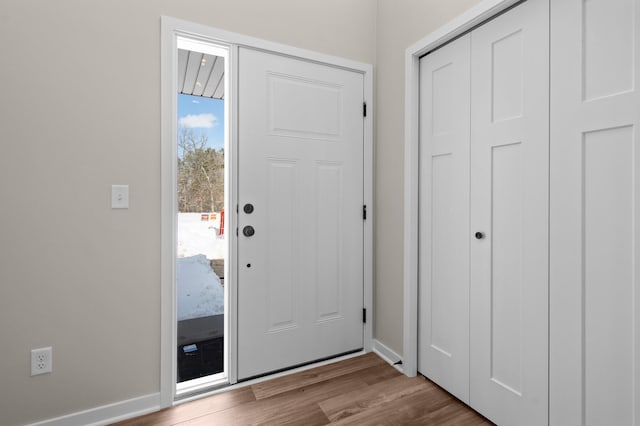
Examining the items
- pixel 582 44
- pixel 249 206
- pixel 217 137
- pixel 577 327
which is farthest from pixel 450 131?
pixel 217 137

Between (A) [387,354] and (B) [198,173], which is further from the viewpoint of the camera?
(B) [198,173]

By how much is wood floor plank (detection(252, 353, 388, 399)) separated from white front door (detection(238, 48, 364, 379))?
3.6 inches

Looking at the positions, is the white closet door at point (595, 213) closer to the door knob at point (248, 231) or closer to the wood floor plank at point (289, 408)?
the wood floor plank at point (289, 408)

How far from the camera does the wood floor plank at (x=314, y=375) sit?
192cm

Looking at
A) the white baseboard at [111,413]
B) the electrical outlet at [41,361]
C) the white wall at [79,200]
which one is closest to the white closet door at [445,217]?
the white wall at [79,200]

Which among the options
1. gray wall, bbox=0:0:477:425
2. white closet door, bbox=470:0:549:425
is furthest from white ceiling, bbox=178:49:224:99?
white closet door, bbox=470:0:549:425

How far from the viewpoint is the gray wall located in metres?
1.48

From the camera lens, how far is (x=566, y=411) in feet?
4.31

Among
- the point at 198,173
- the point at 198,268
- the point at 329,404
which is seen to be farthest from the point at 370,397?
the point at 198,173

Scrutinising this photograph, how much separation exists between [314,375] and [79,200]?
1.69 metres

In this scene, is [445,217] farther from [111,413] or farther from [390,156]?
[111,413]

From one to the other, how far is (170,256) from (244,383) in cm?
91

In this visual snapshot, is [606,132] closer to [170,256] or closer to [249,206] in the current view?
[249,206]

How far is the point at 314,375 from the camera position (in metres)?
2.07
